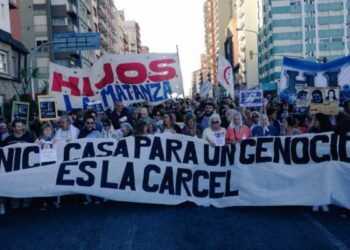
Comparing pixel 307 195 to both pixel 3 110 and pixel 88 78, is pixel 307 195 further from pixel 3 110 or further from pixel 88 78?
pixel 3 110

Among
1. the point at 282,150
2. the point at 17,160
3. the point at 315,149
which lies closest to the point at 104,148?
the point at 17,160

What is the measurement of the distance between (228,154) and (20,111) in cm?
555

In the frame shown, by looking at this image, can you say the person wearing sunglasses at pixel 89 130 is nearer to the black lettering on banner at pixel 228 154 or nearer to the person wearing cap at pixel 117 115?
the person wearing cap at pixel 117 115

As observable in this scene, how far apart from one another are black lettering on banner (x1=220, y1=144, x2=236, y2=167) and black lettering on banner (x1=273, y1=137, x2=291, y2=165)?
66cm

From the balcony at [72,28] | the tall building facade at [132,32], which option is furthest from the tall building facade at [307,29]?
the tall building facade at [132,32]

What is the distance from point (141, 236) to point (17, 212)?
287 centimetres

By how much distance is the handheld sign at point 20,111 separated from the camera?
11.9 meters

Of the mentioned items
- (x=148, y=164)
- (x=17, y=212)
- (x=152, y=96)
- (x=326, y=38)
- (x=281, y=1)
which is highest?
(x=281, y=1)

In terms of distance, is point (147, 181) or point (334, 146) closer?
point (334, 146)

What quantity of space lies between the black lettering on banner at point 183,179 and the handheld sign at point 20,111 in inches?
188

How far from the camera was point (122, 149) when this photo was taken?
29.3ft

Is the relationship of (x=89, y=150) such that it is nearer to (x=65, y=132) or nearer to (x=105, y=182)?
(x=105, y=182)

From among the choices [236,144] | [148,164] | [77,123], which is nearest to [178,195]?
[148,164]

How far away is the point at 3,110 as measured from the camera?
29031 mm
